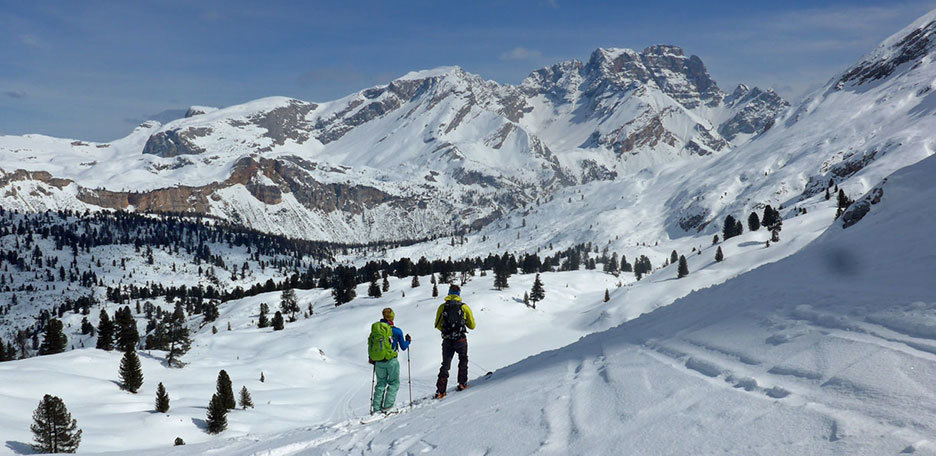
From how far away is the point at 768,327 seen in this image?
38.5ft

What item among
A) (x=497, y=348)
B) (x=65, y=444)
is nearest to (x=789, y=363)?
(x=65, y=444)

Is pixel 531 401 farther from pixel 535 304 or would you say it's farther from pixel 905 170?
pixel 535 304

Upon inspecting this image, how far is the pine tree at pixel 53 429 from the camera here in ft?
92.9

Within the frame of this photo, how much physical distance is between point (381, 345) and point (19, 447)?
2538cm

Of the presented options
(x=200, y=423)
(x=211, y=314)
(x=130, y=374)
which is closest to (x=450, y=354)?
(x=200, y=423)

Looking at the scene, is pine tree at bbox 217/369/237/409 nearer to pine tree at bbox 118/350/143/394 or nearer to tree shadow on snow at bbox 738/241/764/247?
pine tree at bbox 118/350/143/394

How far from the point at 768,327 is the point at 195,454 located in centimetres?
1420

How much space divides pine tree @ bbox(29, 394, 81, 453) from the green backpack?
23.0m

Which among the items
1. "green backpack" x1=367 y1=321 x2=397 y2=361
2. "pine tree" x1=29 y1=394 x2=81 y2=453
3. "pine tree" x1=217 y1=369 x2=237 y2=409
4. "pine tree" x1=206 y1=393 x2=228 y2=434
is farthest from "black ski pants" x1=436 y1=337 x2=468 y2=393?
"pine tree" x1=217 y1=369 x2=237 y2=409

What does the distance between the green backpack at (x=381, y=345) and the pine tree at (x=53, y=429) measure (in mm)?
22989

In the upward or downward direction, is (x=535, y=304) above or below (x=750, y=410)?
below

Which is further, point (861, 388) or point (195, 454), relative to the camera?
point (195, 454)

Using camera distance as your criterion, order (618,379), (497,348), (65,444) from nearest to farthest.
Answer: (618,379) < (65,444) < (497,348)

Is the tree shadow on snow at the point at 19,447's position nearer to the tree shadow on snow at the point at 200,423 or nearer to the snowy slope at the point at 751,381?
the tree shadow on snow at the point at 200,423
